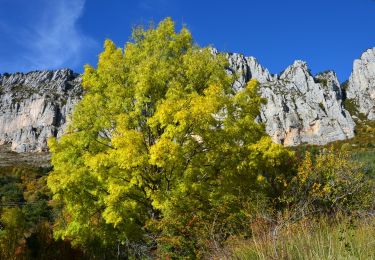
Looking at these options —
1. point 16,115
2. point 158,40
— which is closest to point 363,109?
point 16,115

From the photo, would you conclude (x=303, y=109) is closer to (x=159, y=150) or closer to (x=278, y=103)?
(x=278, y=103)

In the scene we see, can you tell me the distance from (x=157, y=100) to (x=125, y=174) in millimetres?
2930

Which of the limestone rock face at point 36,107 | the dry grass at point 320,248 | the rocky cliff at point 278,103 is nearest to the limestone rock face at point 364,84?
the rocky cliff at point 278,103

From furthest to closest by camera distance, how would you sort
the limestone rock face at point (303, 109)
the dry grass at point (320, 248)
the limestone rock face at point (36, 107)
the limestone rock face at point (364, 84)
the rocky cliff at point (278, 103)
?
the limestone rock face at point (36, 107) < the limestone rock face at point (364, 84) < the rocky cliff at point (278, 103) < the limestone rock face at point (303, 109) < the dry grass at point (320, 248)

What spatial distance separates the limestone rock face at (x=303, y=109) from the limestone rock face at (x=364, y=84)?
7.13m

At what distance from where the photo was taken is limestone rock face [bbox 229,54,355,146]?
141m

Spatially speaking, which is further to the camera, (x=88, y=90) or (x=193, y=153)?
(x=88, y=90)

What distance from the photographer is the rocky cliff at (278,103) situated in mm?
143500

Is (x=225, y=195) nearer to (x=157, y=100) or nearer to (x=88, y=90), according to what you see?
(x=157, y=100)

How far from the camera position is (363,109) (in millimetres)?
156125

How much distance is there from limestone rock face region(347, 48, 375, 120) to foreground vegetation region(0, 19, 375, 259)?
14690 centimetres

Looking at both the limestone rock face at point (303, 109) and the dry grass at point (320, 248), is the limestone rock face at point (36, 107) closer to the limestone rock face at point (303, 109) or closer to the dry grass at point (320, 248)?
the limestone rock face at point (303, 109)

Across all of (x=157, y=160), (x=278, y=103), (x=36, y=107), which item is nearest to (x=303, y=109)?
(x=278, y=103)

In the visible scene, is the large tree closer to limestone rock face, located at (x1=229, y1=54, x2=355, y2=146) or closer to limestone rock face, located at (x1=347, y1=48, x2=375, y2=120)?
limestone rock face, located at (x1=229, y1=54, x2=355, y2=146)
